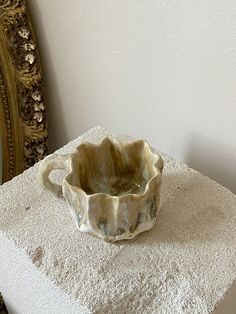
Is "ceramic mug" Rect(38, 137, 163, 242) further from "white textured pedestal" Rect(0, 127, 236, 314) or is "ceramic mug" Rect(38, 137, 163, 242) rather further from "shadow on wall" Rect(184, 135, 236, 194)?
"shadow on wall" Rect(184, 135, 236, 194)

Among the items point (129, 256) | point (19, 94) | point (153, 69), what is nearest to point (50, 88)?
point (19, 94)

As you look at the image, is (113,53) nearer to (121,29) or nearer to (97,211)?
(121,29)

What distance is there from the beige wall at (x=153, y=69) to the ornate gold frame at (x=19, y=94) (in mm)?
36

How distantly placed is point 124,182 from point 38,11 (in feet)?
1.11

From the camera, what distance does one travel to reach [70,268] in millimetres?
549

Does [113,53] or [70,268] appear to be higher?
[113,53]

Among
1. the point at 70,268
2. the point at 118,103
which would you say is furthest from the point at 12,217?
the point at 118,103

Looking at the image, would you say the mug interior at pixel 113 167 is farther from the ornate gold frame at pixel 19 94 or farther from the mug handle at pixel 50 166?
the ornate gold frame at pixel 19 94

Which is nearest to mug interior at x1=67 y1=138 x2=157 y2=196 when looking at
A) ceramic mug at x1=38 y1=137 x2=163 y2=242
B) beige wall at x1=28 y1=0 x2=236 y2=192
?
ceramic mug at x1=38 y1=137 x2=163 y2=242

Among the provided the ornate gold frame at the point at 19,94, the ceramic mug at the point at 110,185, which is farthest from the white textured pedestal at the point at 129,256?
the ornate gold frame at the point at 19,94

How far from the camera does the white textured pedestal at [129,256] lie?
0.53 metres

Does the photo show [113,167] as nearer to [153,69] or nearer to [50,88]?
[153,69]

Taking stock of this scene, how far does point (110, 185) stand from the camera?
0.63 m

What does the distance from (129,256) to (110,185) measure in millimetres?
109
